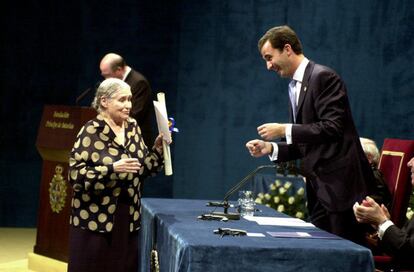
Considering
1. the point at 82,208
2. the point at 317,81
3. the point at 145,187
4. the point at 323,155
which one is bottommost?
the point at 145,187

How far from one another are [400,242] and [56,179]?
11.2ft

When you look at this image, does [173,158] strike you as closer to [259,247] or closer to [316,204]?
[316,204]

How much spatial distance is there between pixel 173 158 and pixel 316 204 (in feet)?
15.6

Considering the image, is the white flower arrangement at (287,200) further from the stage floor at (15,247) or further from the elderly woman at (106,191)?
the elderly woman at (106,191)

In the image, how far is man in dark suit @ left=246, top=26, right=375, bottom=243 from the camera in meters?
3.37

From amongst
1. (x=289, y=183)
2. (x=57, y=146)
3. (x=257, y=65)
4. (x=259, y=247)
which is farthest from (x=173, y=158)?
(x=259, y=247)

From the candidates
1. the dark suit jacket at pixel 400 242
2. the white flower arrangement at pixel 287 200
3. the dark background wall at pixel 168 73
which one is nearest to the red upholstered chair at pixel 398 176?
the dark suit jacket at pixel 400 242

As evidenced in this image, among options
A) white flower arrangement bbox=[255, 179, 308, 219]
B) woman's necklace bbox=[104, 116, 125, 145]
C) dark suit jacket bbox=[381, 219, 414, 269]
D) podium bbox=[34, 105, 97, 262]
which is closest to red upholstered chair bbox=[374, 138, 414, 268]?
dark suit jacket bbox=[381, 219, 414, 269]

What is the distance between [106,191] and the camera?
389 centimetres

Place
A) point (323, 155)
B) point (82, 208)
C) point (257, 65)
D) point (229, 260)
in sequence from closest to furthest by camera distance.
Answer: point (229, 260)
point (323, 155)
point (82, 208)
point (257, 65)

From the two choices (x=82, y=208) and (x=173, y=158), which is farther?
(x=173, y=158)

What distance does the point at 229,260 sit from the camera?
8.93 ft

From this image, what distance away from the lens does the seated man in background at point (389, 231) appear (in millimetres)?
3084

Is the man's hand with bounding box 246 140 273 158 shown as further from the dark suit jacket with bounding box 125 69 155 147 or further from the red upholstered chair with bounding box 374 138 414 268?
the dark suit jacket with bounding box 125 69 155 147
